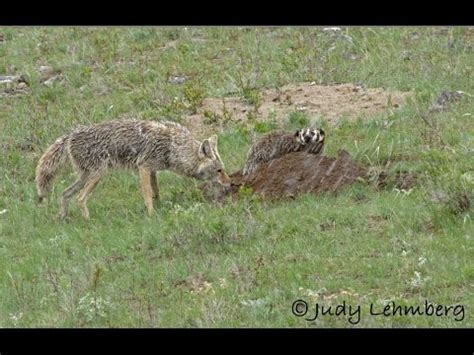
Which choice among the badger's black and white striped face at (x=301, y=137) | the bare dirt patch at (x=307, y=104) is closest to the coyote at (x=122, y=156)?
the badger's black and white striped face at (x=301, y=137)

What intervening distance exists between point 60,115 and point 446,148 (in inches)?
245

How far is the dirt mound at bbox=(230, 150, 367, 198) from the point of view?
12.4 m

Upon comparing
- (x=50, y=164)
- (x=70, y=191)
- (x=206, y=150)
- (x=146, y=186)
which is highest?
(x=206, y=150)

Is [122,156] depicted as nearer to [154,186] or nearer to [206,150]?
[154,186]

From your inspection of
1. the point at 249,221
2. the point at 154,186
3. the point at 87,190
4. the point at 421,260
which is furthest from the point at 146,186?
the point at 421,260

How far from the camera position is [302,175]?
12.5 m

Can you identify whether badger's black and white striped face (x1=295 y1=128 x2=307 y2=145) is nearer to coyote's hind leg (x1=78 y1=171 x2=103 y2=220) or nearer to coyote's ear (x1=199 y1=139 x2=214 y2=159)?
coyote's ear (x1=199 y1=139 x2=214 y2=159)

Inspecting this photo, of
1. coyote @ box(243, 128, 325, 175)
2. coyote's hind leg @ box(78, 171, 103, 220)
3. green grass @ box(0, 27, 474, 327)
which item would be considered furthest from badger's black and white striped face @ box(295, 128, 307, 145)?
coyote's hind leg @ box(78, 171, 103, 220)

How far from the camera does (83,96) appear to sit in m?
17.8

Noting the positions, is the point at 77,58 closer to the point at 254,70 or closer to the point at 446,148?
the point at 254,70

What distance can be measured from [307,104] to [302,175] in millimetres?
3010

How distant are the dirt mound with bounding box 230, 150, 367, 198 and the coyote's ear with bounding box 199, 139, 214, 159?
53cm

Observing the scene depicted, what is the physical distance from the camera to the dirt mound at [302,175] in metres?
12.4

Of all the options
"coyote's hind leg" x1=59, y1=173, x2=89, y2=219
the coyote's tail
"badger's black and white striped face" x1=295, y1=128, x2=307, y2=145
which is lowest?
"coyote's hind leg" x1=59, y1=173, x2=89, y2=219
